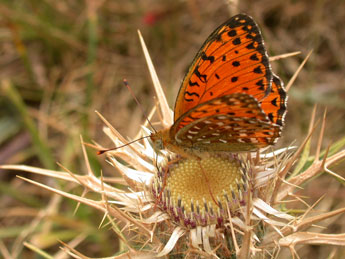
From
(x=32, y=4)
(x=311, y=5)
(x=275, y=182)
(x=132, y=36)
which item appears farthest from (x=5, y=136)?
(x=311, y=5)

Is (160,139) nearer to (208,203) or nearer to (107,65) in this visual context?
(208,203)

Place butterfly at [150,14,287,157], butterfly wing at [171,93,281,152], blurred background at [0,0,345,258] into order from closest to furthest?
butterfly wing at [171,93,281,152], butterfly at [150,14,287,157], blurred background at [0,0,345,258]

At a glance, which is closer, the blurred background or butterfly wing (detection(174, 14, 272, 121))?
butterfly wing (detection(174, 14, 272, 121))

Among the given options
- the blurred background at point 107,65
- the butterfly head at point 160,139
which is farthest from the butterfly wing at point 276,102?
the blurred background at point 107,65

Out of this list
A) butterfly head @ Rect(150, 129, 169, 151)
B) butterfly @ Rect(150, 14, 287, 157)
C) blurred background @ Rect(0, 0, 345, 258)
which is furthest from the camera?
blurred background @ Rect(0, 0, 345, 258)

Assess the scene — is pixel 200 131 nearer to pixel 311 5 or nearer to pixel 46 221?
pixel 46 221

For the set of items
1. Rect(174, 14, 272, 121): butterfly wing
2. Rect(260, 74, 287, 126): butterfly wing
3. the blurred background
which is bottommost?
the blurred background

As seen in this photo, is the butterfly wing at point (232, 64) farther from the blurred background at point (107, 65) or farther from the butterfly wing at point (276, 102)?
the blurred background at point (107, 65)

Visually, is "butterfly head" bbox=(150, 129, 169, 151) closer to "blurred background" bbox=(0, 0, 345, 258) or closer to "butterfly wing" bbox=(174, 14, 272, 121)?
"butterfly wing" bbox=(174, 14, 272, 121)

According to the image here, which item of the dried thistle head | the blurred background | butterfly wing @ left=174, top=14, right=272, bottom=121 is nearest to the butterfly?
butterfly wing @ left=174, top=14, right=272, bottom=121
